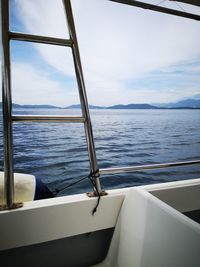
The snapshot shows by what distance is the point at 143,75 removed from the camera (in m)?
17.8

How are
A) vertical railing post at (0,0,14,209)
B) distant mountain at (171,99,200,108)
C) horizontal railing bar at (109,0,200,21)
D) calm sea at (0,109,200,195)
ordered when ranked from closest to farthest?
vertical railing post at (0,0,14,209), horizontal railing bar at (109,0,200,21), calm sea at (0,109,200,195), distant mountain at (171,99,200,108)

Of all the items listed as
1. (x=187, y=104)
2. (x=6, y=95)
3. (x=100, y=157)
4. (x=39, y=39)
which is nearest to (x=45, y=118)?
(x=6, y=95)

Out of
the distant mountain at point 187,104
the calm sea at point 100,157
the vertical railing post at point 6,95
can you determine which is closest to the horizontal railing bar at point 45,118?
the vertical railing post at point 6,95

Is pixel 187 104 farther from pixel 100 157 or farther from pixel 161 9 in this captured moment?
pixel 161 9

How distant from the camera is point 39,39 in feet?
2.83

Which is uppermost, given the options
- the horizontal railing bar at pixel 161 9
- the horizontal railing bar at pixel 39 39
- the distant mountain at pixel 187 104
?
the distant mountain at pixel 187 104

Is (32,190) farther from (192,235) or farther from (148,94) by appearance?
(148,94)

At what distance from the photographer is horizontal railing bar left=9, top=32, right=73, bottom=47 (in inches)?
31.6

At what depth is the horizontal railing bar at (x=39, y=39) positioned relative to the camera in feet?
2.64

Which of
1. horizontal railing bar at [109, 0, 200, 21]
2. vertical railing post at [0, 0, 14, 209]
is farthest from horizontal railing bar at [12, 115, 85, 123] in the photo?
horizontal railing bar at [109, 0, 200, 21]

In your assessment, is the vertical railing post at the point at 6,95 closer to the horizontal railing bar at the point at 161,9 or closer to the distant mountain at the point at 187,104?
the horizontal railing bar at the point at 161,9

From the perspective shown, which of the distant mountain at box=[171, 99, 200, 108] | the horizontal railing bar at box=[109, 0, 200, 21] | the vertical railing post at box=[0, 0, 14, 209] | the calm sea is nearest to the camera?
the vertical railing post at box=[0, 0, 14, 209]

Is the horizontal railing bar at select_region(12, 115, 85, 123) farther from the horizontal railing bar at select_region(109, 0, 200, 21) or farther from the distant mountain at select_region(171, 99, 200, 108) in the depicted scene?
the distant mountain at select_region(171, 99, 200, 108)

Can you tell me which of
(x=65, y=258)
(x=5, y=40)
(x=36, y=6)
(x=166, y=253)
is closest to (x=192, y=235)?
(x=166, y=253)
